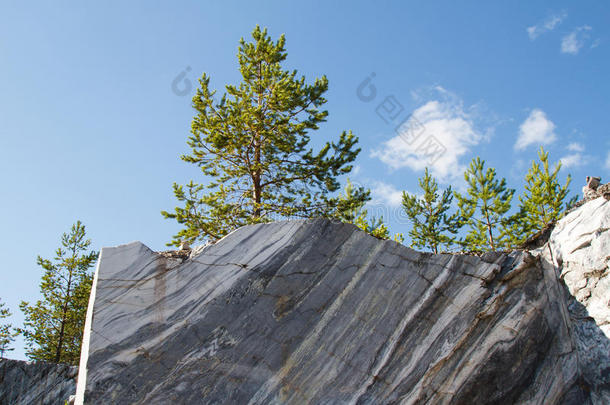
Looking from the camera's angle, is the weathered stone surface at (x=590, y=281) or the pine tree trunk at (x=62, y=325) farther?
the pine tree trunk at (x=62, y=325)

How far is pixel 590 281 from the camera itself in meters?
6.74

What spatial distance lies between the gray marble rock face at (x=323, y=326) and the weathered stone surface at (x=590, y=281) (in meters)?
0.14

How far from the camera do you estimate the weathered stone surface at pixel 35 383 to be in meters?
12.8

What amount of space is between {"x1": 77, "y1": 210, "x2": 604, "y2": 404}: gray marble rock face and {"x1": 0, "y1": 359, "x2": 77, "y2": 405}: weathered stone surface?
9.41m

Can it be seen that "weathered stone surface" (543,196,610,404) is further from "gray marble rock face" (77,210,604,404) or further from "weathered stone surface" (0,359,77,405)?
"weathered stone surface" (0,359,77,405)

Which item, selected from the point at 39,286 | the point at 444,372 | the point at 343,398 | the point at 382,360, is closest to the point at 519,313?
the point at 444,372

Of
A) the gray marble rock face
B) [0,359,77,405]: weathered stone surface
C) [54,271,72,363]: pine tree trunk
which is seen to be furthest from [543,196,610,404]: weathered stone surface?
[54,271,72,363]: pine tree trunk

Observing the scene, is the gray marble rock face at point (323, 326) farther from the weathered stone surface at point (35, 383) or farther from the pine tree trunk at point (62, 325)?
the pine tree trunk at point (62, 325)

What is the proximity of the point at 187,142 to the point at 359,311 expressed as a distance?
1196 cm

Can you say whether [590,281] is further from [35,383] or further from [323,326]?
[35,383]

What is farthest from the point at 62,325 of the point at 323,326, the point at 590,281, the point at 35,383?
the point at 590,281

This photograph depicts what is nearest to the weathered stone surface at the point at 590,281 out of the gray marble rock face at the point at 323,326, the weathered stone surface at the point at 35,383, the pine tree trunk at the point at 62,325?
the gray marble rock face at the point at 323,326

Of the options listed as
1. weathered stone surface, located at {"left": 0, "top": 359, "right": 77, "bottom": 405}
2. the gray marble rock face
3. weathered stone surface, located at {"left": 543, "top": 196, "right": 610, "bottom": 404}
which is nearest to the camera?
the gray marble rock face

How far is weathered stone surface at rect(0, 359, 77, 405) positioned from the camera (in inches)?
504
